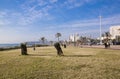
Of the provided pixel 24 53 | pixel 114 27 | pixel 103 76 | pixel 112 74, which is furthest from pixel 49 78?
pixel 114 27

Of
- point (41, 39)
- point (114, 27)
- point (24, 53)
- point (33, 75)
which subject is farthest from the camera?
point (41, 39)

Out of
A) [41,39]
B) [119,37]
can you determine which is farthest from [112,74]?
[41,39]

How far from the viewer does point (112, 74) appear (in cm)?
1205

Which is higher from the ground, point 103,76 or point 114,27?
point 114,27

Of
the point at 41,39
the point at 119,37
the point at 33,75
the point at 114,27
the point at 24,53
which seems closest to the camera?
the point at 33,75

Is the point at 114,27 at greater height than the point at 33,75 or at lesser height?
greater

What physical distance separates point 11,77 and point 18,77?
17.6 inches

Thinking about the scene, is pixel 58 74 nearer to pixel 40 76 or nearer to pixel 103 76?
pixel 40 76

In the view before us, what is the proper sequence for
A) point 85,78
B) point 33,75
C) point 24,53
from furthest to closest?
point 24,53, point 33,75, point 85,78

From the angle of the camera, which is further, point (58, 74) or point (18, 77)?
point (58, 74)

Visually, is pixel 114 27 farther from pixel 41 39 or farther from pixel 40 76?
pixel 40 76

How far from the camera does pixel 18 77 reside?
11.5 metres

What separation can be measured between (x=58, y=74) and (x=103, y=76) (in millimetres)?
2856

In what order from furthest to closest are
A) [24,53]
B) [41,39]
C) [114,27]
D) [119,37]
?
[41,39], [114,27], [119,37], [24,53]
